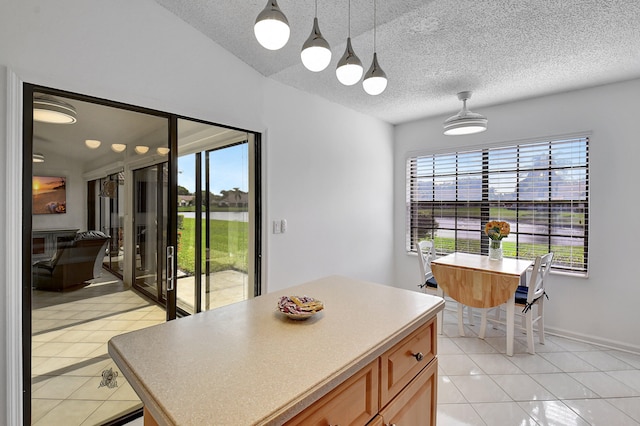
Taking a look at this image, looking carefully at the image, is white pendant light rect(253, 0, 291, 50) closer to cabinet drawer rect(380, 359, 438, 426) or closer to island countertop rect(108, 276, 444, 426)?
island countertop rect(108, 276, 444, 426)

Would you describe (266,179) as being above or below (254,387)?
above

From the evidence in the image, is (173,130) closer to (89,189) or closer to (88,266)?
(89,189)

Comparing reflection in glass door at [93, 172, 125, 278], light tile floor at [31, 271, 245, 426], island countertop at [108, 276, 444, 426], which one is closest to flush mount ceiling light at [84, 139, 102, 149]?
reflection in glass door at [93, 172, 125, 278]

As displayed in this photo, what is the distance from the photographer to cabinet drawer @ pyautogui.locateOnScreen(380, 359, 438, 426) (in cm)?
114

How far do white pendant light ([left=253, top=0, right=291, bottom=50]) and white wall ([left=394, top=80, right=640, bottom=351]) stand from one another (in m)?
3.25

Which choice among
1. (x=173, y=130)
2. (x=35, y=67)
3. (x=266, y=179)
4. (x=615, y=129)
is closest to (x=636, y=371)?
(x=615, y=129)

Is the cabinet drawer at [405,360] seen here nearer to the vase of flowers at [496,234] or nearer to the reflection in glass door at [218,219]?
the reflection in glass door at [218,219]

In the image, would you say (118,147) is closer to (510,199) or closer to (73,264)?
(73,264)

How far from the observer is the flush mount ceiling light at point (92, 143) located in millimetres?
1846

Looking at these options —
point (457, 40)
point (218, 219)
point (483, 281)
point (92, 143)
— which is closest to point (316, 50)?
point (457, 40)

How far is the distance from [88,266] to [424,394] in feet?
6.63

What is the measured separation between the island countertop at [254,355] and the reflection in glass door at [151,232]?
106 cm

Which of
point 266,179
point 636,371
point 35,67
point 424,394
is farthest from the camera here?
point 266,179

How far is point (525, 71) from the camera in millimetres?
2598
